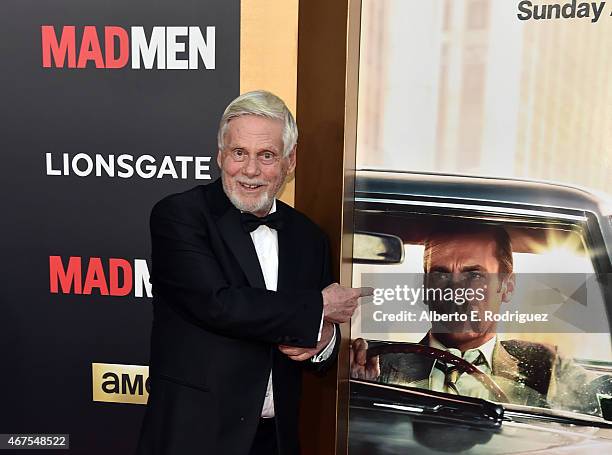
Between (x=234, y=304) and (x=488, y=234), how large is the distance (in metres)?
1.11

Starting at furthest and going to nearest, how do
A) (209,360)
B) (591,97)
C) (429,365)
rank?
(429,365), (591,97), (209,360)

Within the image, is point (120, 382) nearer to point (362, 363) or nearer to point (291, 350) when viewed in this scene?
point (362, 363)

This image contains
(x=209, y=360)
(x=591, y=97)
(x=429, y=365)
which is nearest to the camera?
(x=209, y=360)

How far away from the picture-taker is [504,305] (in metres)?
2.17

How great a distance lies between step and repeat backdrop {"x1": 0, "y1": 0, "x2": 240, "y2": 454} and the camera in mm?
2207

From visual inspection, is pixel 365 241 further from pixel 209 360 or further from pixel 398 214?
pixel 209 360

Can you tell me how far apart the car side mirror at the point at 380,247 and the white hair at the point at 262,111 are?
0.64 m

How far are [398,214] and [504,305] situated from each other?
20.0 inches

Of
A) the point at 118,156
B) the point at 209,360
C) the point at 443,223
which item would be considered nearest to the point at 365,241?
the point at 443,223

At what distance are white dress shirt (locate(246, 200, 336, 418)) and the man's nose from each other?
17 centimetres

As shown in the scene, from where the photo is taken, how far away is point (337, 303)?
5.13 ft

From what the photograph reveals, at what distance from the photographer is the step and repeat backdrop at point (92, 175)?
221cm

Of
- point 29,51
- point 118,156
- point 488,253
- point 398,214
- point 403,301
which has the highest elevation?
point 29,51

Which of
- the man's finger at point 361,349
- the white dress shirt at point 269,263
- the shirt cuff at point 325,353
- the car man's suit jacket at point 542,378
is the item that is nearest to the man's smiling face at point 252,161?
the white dress shirt at point 269,263
